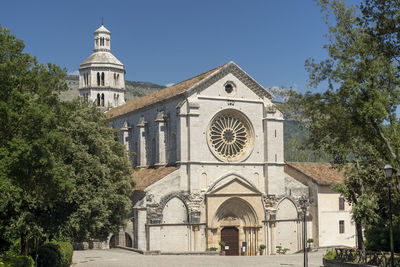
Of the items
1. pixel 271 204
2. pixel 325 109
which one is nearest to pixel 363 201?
pixel 325 109

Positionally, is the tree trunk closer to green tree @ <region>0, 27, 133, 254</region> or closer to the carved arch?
green tree @ <region>0, 27, 133, 254</region>

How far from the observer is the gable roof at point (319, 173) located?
180ft

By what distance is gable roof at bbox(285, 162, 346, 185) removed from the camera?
5488cm

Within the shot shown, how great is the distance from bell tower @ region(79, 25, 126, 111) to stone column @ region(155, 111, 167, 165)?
21080mm

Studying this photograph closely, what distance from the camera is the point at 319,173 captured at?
5709cm

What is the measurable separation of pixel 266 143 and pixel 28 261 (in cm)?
3179

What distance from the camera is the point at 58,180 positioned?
2470cm

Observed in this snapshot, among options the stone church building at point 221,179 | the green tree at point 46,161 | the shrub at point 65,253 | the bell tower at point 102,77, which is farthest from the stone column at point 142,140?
the shrub at point 65,253

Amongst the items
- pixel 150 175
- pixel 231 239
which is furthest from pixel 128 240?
pixel 231 239

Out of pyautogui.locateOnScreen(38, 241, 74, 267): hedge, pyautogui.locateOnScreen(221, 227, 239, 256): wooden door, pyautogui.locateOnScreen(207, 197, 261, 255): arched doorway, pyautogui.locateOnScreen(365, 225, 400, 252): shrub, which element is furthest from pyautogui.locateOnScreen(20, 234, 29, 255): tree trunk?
pyautogui.locateOnScreen(221, 227, 239, 256): wooden door

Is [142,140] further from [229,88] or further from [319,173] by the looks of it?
[319,173]

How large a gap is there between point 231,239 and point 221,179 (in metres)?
5.75

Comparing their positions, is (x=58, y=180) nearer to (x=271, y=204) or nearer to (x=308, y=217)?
(x=271, y=204)

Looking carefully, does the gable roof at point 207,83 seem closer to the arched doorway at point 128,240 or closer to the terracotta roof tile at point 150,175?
the terracotta roof tile at point 150,175
